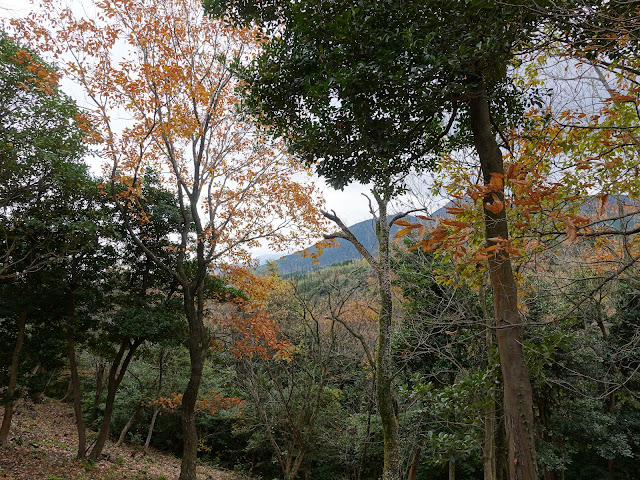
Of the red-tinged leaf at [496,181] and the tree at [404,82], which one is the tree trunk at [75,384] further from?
the red-tinged leaf at [496,181]

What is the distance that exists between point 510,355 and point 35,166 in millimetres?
7799

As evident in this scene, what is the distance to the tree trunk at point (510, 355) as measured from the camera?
8.21 feet

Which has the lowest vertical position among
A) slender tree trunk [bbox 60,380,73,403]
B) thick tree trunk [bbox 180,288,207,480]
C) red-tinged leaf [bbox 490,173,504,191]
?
slender tree trunk [bbox 60,380,73,403]

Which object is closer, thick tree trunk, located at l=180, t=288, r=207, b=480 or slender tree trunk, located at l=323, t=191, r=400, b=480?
slender tree trunk, located at l=323, t=191, r=400, b=480

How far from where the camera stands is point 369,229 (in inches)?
342

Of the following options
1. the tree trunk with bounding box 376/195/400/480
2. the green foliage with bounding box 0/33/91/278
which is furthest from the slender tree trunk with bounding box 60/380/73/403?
the tree trunk with bounding box 376/195/400/480

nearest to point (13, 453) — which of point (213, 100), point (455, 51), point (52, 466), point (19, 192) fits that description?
point (52, 466)

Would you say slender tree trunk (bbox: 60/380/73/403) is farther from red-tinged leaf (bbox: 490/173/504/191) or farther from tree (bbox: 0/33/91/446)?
red-tinged leaf (bbox: 490/173/504/191)

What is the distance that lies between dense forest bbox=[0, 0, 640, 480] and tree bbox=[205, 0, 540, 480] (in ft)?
0.06

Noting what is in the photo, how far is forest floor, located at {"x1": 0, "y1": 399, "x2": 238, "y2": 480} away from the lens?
23.4ft

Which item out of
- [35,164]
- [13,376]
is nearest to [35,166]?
[35,164]

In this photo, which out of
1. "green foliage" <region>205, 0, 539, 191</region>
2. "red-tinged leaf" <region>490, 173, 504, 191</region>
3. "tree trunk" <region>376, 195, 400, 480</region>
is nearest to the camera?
"red-tinged leaf" <region>490, 173, 504, 191</region>

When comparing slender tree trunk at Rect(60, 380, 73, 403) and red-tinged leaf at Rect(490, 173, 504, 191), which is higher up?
red-tinged leaf at Rect(490, 173, 504, 191)

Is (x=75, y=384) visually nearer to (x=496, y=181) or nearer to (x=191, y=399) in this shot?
(x=191, y=399)
